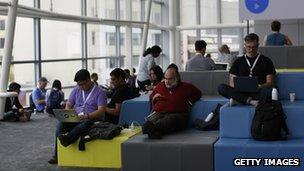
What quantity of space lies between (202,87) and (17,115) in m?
4.84

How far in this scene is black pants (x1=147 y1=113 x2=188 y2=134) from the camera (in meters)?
6.03

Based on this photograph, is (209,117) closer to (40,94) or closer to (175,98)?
(175,98)

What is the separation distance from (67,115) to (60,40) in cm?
924

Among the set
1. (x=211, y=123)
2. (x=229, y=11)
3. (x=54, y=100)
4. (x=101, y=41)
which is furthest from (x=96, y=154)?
(x=229, y=11)

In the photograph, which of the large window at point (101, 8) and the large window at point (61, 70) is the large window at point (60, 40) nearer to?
the large window at point (61, 70)

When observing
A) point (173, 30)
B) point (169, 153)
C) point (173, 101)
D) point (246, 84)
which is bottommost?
point (169, 153)

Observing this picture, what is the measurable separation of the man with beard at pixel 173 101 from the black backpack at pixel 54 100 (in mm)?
5595

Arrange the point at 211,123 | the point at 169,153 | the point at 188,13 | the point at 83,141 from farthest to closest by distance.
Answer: the point at 188,13, the point at 211,123, the point at 83,141, the point at 169,153

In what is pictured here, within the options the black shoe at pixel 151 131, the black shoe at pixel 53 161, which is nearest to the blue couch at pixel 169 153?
the black shoe at pixel 151 131

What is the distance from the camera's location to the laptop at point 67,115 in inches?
249

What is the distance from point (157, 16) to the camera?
23406 millimetres

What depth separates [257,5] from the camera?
24.1 feet

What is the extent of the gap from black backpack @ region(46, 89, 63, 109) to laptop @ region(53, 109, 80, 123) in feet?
18.4

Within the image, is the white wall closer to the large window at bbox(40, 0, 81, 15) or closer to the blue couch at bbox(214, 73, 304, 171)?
the large window at bbox(40, 0, 81, 15)
